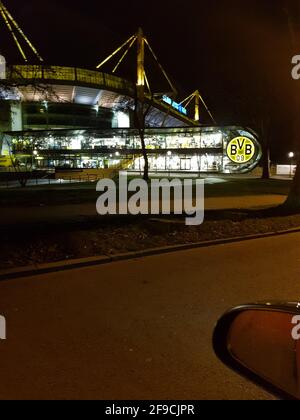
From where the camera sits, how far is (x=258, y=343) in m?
2.55

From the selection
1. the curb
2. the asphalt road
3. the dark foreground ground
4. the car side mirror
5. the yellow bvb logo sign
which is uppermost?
the yellow bvb logo sign

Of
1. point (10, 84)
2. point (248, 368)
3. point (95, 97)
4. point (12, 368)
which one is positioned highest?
point (95, 97)

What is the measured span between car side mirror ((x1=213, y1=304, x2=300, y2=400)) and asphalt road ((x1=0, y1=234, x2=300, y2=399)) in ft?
3.34

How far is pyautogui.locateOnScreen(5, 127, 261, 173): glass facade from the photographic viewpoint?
6028 centimetres

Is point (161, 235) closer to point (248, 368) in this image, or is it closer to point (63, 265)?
point (63, 265)

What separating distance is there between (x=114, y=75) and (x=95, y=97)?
303 inches

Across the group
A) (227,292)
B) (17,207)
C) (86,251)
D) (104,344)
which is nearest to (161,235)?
(86,251)

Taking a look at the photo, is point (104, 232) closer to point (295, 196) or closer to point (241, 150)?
point (295, 196)

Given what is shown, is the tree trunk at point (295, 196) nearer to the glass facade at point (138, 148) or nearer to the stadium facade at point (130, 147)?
the stadium facade at point (130, 147)

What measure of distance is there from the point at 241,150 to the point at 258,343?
187ft

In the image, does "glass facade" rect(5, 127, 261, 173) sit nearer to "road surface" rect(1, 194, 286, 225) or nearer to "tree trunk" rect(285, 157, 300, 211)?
"road surface" rect(1, 194, 286, 225)

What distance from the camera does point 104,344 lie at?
510cm

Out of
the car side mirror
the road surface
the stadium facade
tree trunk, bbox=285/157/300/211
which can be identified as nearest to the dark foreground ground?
the road surface

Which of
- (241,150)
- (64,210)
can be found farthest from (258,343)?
(241,150)
